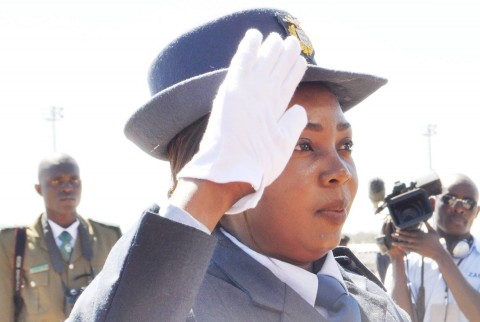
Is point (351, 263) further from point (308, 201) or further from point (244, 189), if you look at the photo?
point (244, 189)

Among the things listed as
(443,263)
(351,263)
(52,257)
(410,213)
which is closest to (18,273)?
(52,257)

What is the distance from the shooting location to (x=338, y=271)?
193 cm

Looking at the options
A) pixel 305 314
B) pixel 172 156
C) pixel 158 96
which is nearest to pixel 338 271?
pixel 305 314

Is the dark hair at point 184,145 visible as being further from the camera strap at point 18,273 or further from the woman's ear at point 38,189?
the woman's ear at point 38,189

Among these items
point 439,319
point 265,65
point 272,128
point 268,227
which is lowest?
point 439,319

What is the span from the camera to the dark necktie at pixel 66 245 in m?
5.34

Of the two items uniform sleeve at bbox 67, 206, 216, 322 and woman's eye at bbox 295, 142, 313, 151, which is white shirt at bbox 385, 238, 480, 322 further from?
uniform sleeve at bbox 67, 206, 216, 322

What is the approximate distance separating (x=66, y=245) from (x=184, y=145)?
149 inches

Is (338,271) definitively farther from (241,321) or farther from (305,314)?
(241,321)

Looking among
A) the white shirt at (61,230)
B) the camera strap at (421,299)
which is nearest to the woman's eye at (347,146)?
the camera strap at (421,299)

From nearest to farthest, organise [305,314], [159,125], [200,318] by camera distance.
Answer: [200,318]
[305,314]
[159,125]

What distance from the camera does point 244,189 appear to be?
134cm

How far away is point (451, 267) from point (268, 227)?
9.03 feet

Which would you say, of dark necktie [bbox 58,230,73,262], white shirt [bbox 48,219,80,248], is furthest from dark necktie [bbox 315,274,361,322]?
white shirt [bbox 48,219,80,248]
